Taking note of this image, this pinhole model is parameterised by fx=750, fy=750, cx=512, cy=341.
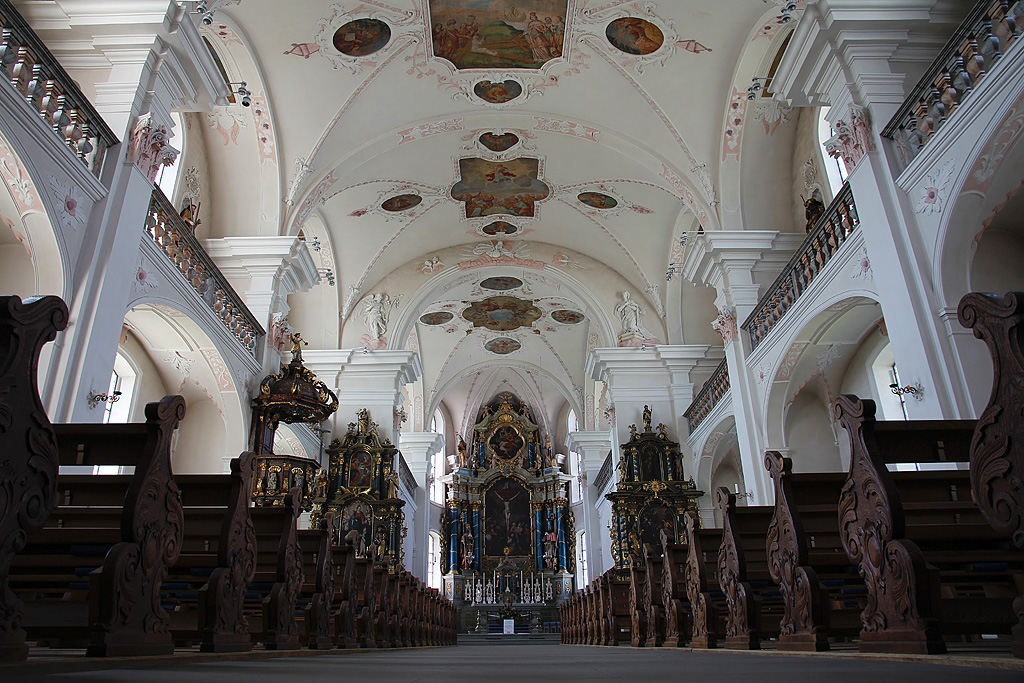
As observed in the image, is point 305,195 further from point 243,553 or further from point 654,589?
point 243,553

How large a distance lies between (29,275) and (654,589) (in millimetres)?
6607

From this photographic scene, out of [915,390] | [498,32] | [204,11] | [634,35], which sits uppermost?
[498,32]

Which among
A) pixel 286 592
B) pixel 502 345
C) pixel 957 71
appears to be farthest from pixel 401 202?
pixel 286 592

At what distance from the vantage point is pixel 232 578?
11.8ft

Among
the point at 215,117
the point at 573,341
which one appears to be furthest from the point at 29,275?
the point at 573,341

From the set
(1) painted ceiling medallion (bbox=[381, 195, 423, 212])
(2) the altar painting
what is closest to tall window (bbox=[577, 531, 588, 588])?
(2) the altar painting

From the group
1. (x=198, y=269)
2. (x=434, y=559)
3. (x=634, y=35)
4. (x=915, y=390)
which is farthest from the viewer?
(x=434, y=559)

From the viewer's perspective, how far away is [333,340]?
53.4 ft

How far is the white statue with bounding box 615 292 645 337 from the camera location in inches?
647

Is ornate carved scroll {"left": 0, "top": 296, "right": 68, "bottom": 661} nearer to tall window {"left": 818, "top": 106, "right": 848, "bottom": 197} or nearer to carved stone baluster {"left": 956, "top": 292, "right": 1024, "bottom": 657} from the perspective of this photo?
carved stone baluster {"left": 956, "top": 292, "right": 1024, "bottom": 657}

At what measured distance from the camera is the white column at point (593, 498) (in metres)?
18.4

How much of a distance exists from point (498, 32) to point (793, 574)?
378 inches

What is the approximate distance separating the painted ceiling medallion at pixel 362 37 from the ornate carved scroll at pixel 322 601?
7.95m

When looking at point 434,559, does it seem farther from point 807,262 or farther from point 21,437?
point 21,437
